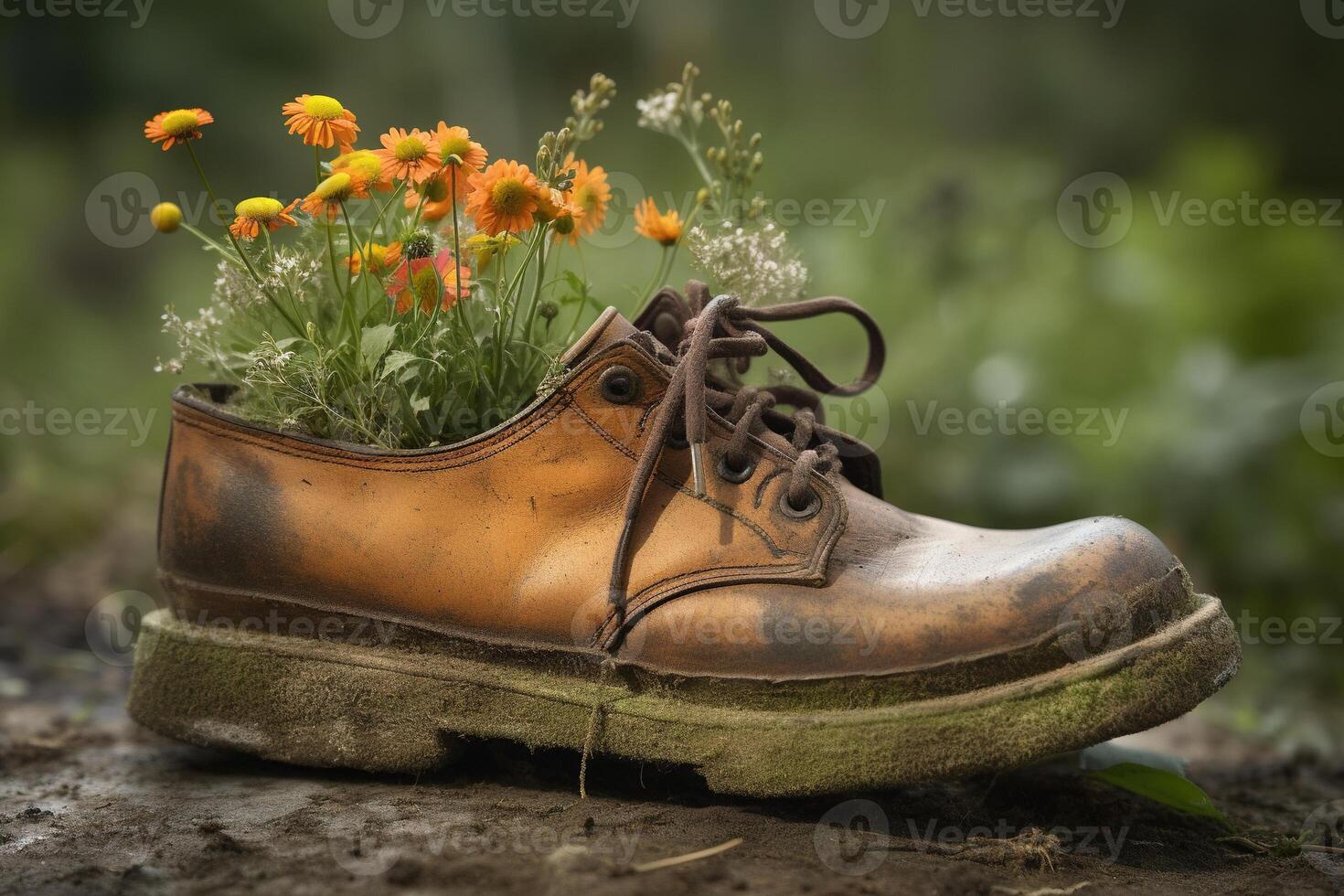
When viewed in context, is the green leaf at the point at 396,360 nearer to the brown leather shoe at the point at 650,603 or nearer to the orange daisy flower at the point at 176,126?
the brown leather shoe at the point at 650,603

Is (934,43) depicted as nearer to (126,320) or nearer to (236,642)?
(126,320)

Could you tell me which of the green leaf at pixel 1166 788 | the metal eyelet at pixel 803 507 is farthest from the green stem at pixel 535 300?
the green leaf at pixel 1166 788

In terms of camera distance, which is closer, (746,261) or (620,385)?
(620,385)

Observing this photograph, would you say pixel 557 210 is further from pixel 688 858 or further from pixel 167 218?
pixel 688 858

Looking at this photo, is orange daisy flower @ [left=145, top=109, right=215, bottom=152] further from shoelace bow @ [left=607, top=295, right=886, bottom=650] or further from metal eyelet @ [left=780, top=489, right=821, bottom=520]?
metal eyelet @ [left=780, top=489, right=821, bottom=520]

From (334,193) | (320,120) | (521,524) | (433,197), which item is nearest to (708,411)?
(521,524)

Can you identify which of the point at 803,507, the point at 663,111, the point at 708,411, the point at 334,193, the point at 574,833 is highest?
the point at 663,111

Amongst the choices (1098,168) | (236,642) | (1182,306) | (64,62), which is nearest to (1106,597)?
(236,642)
